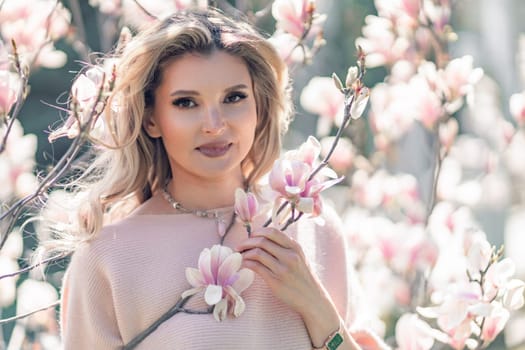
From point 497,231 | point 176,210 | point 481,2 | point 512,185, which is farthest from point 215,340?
point 481,2

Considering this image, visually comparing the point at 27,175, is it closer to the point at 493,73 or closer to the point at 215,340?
the point at 215,340

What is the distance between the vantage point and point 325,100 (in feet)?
8.28

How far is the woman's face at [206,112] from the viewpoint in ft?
5.80

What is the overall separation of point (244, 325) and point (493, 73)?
3.25 meters

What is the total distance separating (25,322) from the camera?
7.67 ft

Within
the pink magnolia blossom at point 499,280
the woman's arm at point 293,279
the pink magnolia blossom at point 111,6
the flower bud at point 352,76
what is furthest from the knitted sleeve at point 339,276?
the pink magnolia blossom at point 111,6

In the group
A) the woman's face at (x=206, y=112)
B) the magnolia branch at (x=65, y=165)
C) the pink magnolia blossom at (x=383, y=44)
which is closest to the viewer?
the magnolia branch at (x=65, y=165)

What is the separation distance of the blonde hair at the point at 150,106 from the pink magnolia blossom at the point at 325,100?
47 cm

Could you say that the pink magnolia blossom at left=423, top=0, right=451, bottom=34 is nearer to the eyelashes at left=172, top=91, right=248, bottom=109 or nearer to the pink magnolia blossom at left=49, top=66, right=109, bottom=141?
the eyelashes at left=172, top=91, right=248, bottom=109

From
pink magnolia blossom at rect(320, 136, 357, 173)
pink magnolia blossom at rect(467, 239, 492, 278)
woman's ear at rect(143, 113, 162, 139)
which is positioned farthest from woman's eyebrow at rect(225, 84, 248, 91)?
pink magnolia blossom at rect(320, 136, 357, 173)

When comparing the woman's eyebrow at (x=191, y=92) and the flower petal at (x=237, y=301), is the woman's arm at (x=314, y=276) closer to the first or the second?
the flower petal at (x=237, y=301)

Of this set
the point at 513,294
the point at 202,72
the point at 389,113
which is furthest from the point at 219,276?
the point at 389,113

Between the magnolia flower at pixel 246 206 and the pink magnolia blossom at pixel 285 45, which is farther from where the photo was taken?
the pink magnolia blossom at pixel 285 45

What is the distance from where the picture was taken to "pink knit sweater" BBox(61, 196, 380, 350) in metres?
1.79
